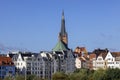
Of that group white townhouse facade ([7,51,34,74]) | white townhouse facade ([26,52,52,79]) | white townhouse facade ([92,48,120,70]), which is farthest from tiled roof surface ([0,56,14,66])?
white townhouse facade ([92,48,120,70])

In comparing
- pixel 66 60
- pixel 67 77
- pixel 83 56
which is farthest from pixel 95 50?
pixel 67 77

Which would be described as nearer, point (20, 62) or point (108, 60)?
point (20, 62)

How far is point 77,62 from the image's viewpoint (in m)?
94.2

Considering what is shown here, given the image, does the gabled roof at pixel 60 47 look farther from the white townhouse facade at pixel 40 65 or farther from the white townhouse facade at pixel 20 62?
the white townhouse facade at pixel 20 62

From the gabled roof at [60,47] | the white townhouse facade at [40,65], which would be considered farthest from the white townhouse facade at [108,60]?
the white townhouse facade at [40,65]

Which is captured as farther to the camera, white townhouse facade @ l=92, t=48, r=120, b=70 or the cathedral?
white townhouse facade @ l=92, t=48, r=120, b=70

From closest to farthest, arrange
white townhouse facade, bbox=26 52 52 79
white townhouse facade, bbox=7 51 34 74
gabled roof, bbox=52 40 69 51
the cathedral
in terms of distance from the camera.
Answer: white townhouse facade, bbox=7 51 34 74 < white townhouse facade, bbox=26 52 52 79 < the cathedral < gabled roof, bbox=52 40 69 51

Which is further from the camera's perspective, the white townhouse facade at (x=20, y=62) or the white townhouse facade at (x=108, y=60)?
the white townhouse facade at (x=108, y=60)

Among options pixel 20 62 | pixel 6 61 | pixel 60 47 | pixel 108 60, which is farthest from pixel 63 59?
pixel 6 61

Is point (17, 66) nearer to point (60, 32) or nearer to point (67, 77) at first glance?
point (67, 77)

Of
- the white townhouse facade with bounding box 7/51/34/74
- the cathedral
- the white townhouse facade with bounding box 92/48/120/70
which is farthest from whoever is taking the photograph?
the white townhouse facade with bounding box 92/48/120/70

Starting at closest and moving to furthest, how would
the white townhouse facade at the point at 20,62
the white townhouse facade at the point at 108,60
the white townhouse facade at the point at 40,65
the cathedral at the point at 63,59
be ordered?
the white townhouse facade at the point at 20,62 < the white townhouse facade at the point at 40,65 < the cathedral at the point at 63,59 < the white townhouse facade at the point at 108,60

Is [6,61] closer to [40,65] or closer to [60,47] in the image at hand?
[40,65]

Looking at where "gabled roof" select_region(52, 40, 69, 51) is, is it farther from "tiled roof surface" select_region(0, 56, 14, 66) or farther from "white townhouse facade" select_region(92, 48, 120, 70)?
"tiled roof surface" select_region(0, 56, 14, 66)
